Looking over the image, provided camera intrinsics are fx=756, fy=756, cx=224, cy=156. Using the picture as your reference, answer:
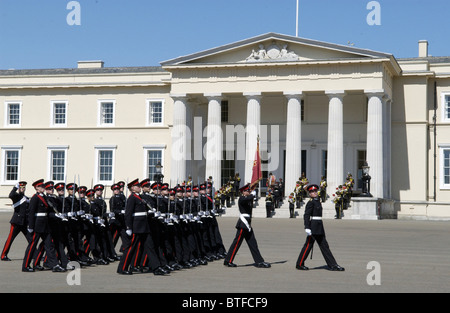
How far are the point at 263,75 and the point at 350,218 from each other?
10.2 m

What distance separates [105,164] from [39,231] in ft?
112

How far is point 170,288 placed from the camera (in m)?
12.7

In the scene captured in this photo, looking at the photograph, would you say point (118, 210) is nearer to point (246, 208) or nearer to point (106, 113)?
point (246, 208)

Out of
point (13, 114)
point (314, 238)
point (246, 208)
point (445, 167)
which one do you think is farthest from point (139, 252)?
point (13, 114)

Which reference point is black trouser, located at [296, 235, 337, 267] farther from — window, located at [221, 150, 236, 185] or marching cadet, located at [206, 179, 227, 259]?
window, located at [221, 150, 236, 185]

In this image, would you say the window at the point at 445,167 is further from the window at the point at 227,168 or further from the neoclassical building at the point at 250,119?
the window at the point at 227,168

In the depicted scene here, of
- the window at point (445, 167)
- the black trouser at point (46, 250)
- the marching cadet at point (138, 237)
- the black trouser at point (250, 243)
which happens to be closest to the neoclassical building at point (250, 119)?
the window at point (445, 167)

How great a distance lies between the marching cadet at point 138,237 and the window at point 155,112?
33566 mm

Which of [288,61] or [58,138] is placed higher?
[288,61]

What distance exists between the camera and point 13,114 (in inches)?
2005

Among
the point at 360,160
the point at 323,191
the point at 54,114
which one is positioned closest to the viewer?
the point at 323,191
